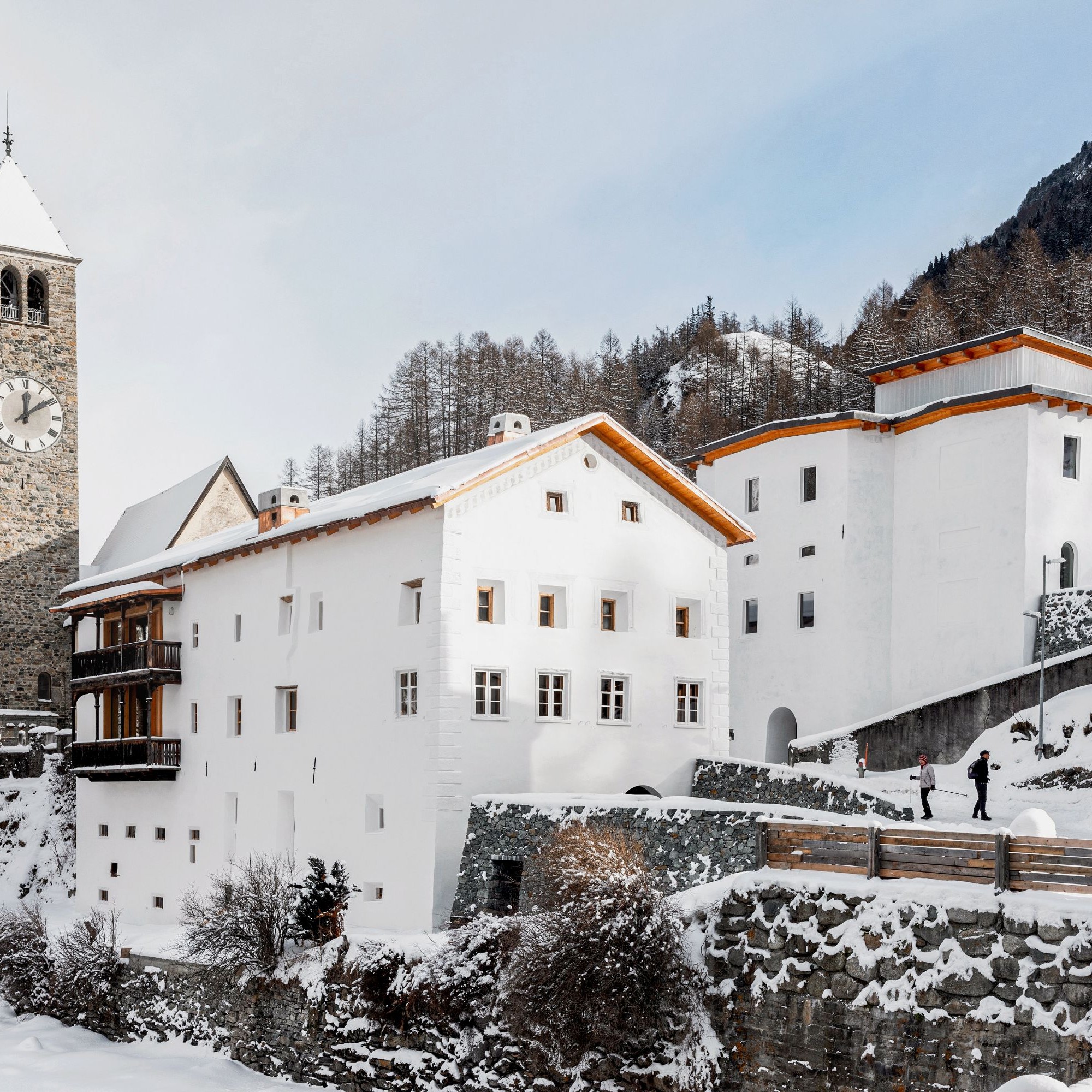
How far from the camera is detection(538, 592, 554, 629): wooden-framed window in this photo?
30422mm

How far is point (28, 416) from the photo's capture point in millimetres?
53062

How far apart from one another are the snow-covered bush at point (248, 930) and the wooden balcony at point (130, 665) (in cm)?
935

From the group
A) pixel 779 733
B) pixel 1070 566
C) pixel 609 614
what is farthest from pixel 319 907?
pixel 1070 566

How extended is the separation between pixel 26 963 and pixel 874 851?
80.7 feet

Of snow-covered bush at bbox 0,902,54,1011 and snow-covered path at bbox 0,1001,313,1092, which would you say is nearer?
snow-covered path at bbox 0,1001,313,1092

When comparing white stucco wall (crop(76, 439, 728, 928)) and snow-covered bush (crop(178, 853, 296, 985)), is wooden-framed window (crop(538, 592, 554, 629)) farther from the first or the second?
snow-covered bush (crop(178, 853, 296, 985))

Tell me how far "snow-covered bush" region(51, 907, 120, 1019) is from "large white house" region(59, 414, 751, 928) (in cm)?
334

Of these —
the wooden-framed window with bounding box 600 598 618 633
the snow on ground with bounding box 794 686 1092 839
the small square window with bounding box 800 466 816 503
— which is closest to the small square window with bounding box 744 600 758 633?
the small square window with bounding box 800 466 816 503

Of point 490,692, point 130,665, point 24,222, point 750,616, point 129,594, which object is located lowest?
point 490,692

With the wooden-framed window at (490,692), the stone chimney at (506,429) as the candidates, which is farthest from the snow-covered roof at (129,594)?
the wooden-framed window at (490,692)

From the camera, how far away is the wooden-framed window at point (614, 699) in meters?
30.7

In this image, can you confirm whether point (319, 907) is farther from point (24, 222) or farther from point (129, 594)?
point (24, 222)

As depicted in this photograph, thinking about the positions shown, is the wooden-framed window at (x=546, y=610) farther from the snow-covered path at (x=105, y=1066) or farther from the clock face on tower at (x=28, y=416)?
the clock face on tower at (x=28, y=416)

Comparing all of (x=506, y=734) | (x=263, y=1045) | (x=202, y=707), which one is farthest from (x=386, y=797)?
(x=202, y=707)
